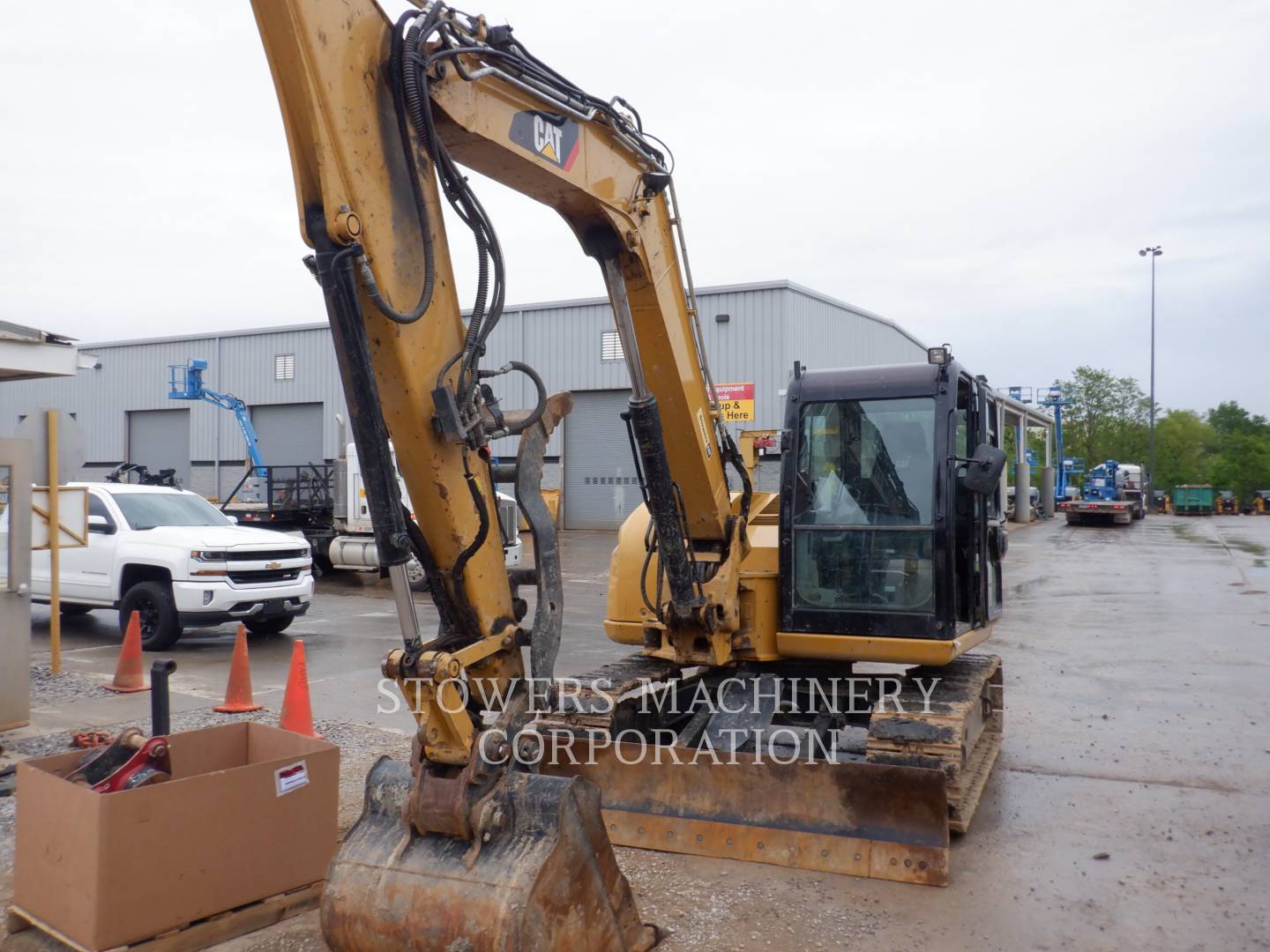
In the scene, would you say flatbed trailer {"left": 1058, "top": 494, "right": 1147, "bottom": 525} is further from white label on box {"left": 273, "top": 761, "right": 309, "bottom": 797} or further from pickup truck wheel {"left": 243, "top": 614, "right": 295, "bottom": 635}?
white label on box {"left": 273, "top": 761, "right": 309, "bottom": 797}

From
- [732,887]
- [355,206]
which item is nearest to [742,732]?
[732,887]

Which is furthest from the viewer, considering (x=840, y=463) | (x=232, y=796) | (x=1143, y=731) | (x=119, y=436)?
(x=119, y=436)

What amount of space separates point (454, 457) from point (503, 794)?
124 centimetres

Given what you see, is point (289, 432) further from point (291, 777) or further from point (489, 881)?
point (489, 881)

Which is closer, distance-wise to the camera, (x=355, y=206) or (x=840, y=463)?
(x=355, y=206)

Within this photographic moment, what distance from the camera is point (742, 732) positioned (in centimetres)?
658

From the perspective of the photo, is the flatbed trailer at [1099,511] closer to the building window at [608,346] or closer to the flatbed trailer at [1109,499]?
the flatbed trailer at [1109,499]

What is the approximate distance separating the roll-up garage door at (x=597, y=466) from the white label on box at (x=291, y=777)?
82.3 ft

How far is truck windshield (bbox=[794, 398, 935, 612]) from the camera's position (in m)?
6.22

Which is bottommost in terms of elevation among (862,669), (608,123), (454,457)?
(862,669)

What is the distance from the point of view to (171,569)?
11.4 metres

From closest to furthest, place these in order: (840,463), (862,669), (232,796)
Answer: (232,796), (840,463), (862,669)

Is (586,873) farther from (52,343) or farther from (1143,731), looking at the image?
(52,343)

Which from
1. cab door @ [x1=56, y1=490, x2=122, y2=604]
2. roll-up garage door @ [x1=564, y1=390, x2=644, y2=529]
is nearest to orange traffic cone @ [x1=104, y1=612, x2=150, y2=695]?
cab door @ [x1=56, y1=490, x2=122, y2=604]
